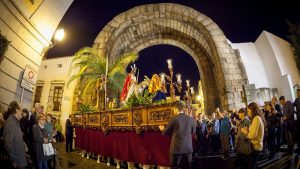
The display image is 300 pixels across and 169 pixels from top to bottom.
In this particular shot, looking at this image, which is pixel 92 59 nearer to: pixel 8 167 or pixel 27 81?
pixel 27 81

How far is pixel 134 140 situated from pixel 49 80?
42.6 ft

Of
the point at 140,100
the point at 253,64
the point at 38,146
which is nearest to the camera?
the point at 38,146

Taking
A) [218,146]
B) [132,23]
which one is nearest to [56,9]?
[132,23]

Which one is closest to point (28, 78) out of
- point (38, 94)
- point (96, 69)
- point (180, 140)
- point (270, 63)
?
point (96, 69)

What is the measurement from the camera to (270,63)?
39.0 feet

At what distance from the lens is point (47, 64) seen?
15328 mm

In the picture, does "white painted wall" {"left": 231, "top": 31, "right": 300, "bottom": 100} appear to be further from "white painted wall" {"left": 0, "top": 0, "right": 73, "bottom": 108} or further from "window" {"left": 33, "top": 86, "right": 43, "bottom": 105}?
"window" {"left": 33, "top": 86, "right": 43, "bottom": 105}

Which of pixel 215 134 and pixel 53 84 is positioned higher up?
pixel 53 84

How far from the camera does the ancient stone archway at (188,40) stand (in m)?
11.1

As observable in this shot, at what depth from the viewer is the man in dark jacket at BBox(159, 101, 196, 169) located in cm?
336

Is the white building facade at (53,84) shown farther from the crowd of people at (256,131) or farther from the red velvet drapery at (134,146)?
the crowd of people at (256,131)

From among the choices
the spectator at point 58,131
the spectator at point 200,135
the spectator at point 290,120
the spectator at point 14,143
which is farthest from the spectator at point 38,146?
the spectator at point 58,131

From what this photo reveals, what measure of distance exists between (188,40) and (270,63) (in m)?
6.08

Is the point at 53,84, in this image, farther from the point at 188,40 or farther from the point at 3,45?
the point at 188,40
